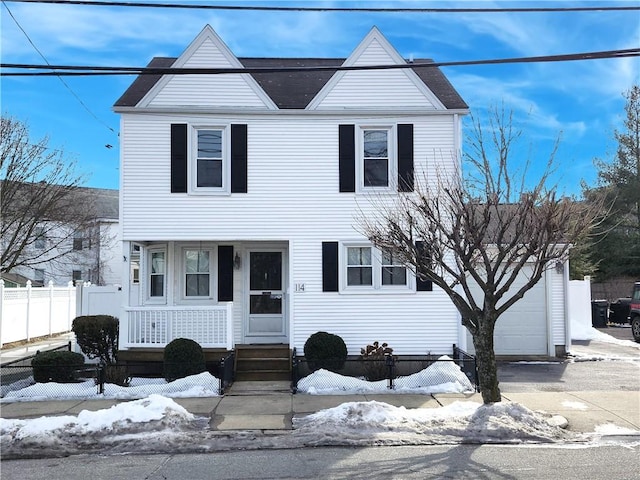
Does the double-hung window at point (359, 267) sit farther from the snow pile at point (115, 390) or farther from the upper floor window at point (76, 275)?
the upper floor window at point (76, 275)

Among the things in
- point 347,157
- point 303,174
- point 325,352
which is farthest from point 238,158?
point 325,352

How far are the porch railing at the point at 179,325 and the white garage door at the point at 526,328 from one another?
687 cm

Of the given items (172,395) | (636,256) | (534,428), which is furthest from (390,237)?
(636,256)

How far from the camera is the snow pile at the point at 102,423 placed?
24.8ft

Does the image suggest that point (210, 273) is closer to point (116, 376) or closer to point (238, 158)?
point (238, 158)

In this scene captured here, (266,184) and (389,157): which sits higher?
(389,157)

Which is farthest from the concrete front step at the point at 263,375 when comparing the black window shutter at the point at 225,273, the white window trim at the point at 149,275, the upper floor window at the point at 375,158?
the upper floor window at the point at 375,158

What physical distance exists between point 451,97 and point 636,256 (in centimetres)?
2385

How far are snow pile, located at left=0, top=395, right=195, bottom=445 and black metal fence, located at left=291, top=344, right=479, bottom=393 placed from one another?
2982mm

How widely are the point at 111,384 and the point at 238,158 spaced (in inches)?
221

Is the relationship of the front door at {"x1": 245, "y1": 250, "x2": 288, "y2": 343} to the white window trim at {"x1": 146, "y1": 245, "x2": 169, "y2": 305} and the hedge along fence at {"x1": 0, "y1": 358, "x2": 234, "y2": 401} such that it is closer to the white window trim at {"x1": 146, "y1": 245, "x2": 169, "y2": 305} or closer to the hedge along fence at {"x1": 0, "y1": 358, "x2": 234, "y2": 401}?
the hedge along fence at {"x1": 0, "y1": 358, "x2": 234, "y2": 401}

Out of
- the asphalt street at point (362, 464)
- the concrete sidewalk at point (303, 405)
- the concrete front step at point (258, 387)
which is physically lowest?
the concrete front step at point (258, 387)

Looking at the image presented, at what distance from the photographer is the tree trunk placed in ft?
28.4

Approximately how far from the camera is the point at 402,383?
11.1 metres
